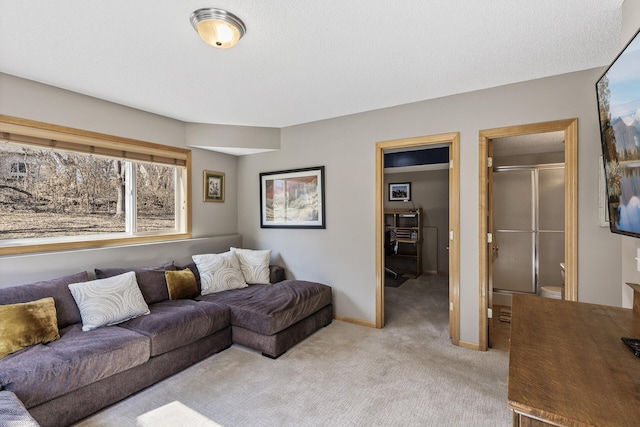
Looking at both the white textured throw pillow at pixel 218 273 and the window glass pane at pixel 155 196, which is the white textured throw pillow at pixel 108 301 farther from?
the window glass pane at pixel 155 196

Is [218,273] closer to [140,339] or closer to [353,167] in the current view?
[140,339]

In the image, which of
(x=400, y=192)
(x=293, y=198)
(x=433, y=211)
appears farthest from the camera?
(x=400, y=192)

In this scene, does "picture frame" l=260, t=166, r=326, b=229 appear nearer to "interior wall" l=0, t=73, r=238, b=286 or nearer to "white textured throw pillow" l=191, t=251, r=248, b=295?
"interior wall" l=0, t=73, r=238, b=286

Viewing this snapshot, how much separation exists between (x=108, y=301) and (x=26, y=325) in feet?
1.62

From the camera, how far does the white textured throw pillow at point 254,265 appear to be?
3.61 meters

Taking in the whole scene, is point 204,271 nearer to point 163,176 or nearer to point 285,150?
point 163,176

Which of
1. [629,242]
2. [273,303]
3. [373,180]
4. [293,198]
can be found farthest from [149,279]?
[629,242]

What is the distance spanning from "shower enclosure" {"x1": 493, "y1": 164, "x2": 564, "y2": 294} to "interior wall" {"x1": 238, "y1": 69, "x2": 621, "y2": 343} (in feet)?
6.01

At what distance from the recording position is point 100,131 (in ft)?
9.60

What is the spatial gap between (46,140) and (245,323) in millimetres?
2457

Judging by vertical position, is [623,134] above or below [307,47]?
below

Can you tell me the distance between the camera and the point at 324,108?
3.23 metres

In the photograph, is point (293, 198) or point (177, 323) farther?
point (293, 198)

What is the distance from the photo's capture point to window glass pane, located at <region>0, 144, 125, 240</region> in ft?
8.35
